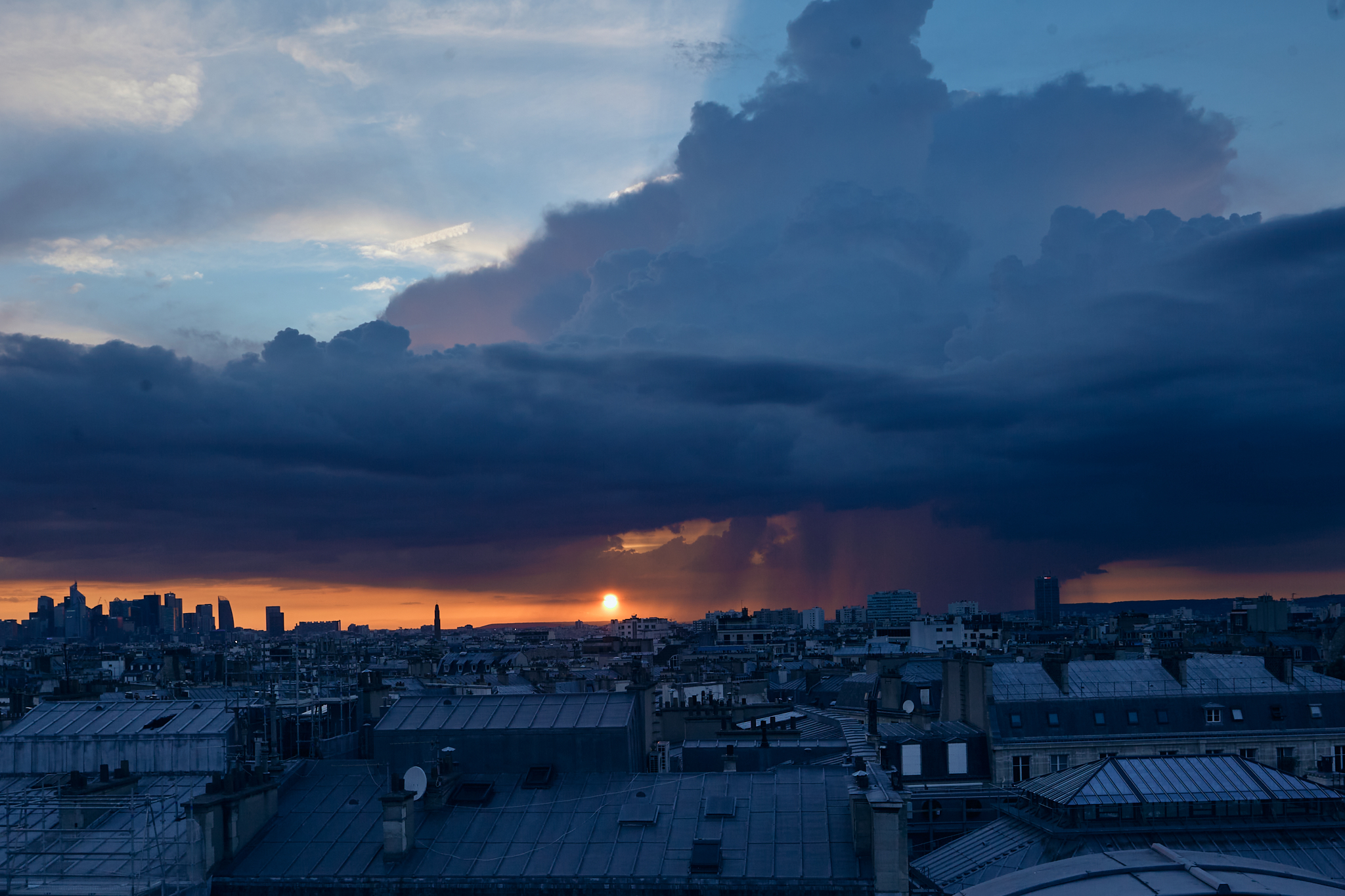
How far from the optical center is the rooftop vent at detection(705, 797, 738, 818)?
39156 mm

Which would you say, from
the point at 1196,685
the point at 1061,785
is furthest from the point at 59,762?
the point at 1196,685

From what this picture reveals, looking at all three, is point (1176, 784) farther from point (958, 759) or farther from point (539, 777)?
point (539, 777)

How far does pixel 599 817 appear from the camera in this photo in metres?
39.9

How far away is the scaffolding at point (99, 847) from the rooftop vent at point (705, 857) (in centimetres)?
1550

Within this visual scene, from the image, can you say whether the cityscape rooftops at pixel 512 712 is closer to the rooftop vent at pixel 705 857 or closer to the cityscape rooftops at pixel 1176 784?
the rooftop vent at pixel 705 857

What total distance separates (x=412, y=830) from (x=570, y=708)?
8.99 metres

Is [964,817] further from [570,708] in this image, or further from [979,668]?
[570,708]

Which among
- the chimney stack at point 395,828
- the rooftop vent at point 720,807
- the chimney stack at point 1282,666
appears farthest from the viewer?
the chimney stack at point 1282,666

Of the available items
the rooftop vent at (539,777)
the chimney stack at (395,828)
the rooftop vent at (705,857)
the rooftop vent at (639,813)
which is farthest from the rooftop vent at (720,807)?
the chimney stack at (395,828)

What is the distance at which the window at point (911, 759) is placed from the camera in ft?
223

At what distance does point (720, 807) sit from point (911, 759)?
31.7m

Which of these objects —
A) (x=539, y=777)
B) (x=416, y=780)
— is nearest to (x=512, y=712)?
(x=539, y=777)

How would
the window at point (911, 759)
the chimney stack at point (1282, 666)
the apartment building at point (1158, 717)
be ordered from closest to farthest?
the window at point (911, 759) → the apartment building at point (1158, 717) → the chimney stack at point (1282, 666)

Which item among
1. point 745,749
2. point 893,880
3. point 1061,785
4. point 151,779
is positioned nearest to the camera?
point 893,880
